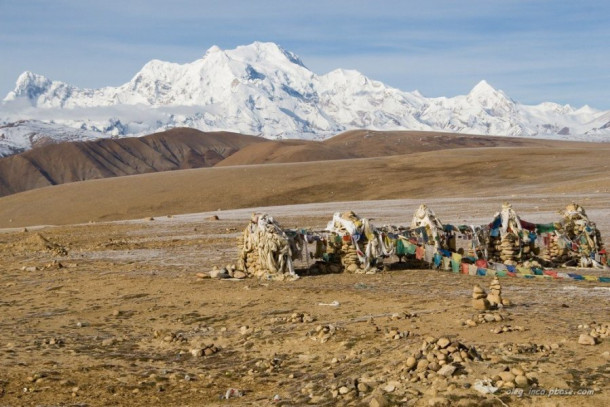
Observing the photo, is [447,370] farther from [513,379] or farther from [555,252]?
[555,252]

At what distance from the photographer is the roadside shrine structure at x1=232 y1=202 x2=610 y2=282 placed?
47.6 ft

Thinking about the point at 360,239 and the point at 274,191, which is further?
the point at 274,191

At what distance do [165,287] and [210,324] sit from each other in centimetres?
343

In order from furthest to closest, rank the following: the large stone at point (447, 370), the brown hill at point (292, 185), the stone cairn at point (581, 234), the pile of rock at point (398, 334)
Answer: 1. the brown hill at point (292, 185)
2. the stone cairn at point (581, 234)
3. the pile of rock at point (398, 334)
4. the large stone at point (447, 370)

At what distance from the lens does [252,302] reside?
12.1m

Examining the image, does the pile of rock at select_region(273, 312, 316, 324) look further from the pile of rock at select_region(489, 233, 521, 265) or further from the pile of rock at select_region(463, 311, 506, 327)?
the pile of rock at select_region(489, 233, 521, 265)

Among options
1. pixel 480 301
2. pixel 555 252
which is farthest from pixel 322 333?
pixel 555 252

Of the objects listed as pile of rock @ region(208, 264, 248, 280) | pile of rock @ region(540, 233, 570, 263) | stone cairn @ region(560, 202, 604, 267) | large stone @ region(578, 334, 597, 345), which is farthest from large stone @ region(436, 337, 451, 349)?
pile of rock @ region(540, 233, 570, 263)

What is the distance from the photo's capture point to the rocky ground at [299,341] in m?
6.97

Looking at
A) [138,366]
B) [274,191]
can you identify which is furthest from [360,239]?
[274,191]

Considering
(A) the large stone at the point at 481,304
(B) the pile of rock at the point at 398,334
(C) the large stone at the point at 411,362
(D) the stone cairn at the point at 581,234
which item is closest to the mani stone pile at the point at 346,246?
(D) the stone cairn at the point at 581,234

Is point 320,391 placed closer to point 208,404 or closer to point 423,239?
point 208,404

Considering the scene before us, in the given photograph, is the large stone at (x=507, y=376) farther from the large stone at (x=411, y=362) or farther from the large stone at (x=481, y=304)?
the large stone at (x=481, y=304)

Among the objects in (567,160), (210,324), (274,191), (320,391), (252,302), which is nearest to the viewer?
(320,391)
